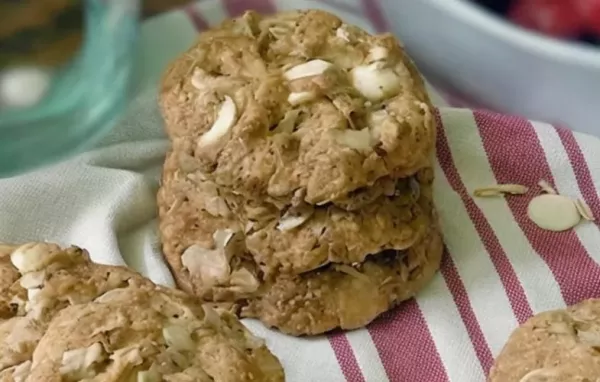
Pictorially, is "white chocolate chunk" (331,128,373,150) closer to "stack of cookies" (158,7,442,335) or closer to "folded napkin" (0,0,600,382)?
"stack of cookies" (158,7,442,335)

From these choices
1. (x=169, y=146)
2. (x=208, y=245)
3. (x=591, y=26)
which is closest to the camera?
(x=591, y=26)

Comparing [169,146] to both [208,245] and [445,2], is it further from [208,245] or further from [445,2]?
[445,2]

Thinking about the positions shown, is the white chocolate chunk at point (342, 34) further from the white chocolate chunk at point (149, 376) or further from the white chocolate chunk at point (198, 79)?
the white chocolate chunk at point (149, 376)

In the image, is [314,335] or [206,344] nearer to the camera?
[206,344]

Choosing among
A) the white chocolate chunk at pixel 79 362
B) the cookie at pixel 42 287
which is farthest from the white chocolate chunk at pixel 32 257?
the white chocolate chunk at pixel 79 362

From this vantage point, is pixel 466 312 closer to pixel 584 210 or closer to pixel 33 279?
pixel 584 210

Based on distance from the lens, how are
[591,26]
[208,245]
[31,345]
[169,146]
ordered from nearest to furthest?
[31,345], [591,26], [208,245], [169,146]

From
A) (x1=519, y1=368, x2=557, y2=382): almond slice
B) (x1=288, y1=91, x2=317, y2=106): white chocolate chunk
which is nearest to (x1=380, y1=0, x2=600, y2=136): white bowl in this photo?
(x1=288, y1=91, x2=317, y2=106): white chocolate chunk

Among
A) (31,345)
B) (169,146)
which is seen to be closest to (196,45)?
(169,146)
